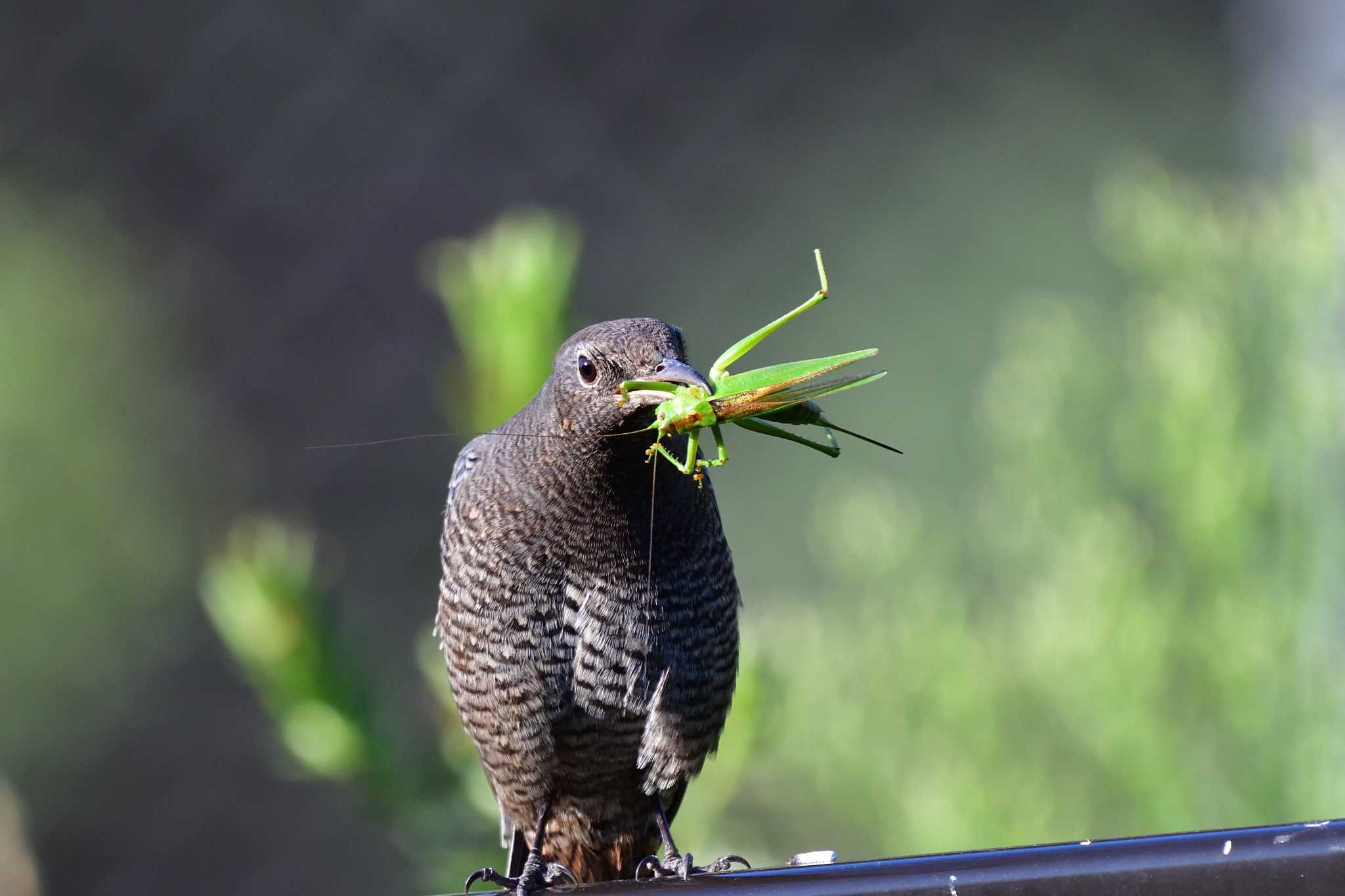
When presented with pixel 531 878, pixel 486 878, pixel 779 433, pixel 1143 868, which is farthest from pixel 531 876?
pixel 1143 868

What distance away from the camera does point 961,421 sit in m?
6.21

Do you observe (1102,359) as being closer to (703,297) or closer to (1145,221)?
(1145,221)

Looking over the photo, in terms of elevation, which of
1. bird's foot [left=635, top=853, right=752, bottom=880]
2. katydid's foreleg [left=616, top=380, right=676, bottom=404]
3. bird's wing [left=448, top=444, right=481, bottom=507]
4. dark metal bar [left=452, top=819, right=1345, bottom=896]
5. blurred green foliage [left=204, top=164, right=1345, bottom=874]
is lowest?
dark metal bar [left=452, top=819, right=1345, bottom=896]

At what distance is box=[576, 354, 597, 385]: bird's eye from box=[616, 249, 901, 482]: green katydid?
0.38 ft

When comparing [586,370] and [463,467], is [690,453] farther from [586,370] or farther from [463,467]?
[463,467]

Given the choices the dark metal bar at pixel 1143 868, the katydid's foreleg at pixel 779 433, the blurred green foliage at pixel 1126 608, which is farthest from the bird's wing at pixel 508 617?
the dark metal bar at pixel 1143 868

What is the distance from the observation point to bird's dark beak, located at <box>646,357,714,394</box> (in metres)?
2.02

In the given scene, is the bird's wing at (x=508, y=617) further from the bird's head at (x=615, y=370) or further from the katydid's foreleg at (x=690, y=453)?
the katydid's foreleg at (x=690, y=453)

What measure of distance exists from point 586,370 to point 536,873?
94cm

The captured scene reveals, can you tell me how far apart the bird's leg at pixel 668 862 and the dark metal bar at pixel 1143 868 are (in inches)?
35.0

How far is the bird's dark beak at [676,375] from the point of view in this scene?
6.64 ft

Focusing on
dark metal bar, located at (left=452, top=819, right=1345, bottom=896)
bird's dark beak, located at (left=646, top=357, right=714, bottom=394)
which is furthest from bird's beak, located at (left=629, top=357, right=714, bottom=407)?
dark metal bar, located at (left=452, top=819, right=1345, bottom=896)

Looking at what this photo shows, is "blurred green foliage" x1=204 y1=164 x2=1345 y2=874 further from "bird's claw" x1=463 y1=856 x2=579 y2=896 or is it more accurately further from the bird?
the bird

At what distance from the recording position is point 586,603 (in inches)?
92.4
